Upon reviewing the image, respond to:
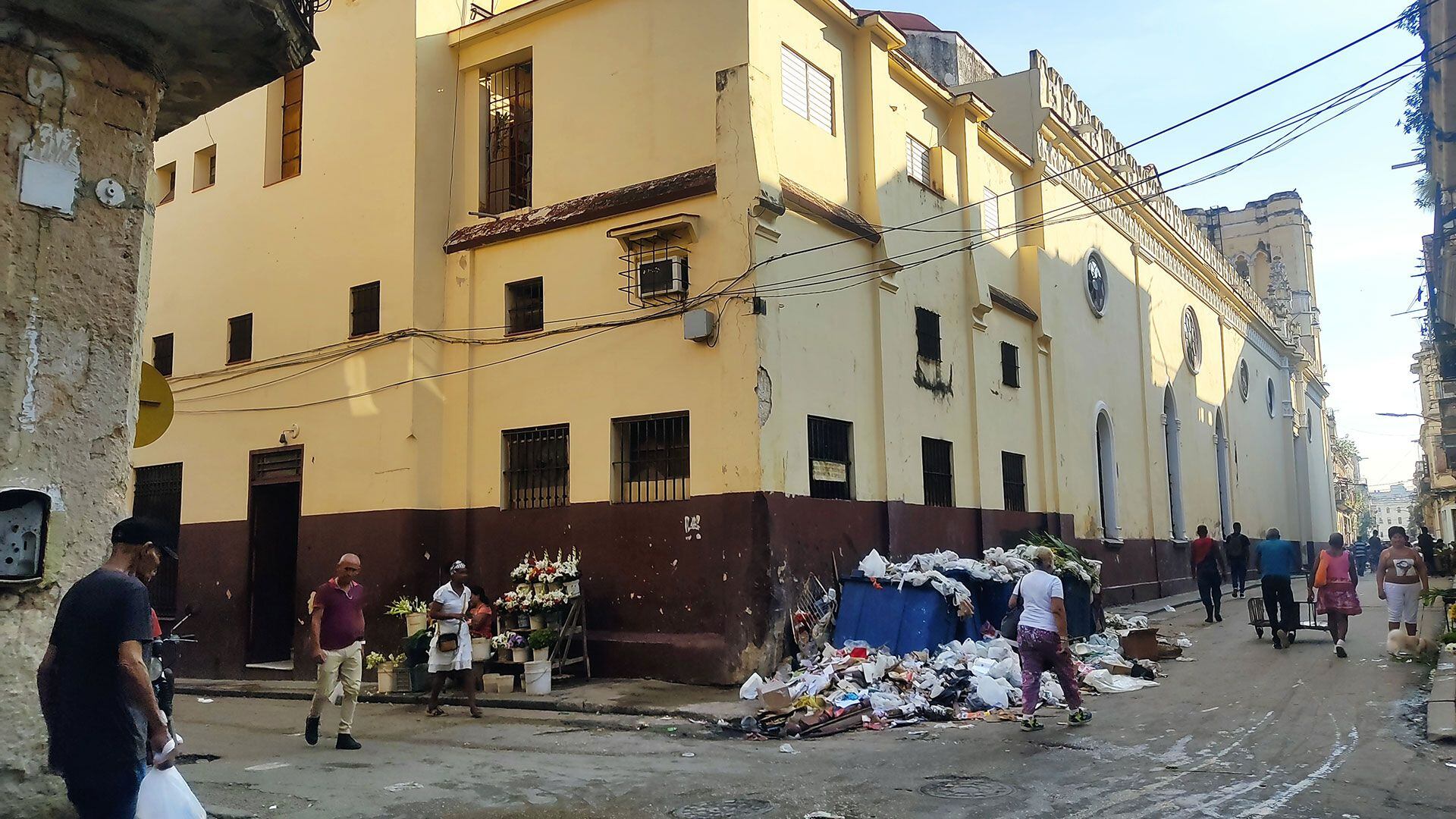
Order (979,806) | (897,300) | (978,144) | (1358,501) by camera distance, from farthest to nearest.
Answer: (1358,501)
(978,144)
(897,300)
(979,806)

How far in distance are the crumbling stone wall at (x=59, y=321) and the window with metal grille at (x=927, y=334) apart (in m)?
11.9

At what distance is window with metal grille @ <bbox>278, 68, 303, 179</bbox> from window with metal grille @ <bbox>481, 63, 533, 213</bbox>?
3602 millimetres

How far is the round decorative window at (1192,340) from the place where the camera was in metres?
30.5

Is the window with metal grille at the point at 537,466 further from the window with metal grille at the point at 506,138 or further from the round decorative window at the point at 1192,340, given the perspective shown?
the round decorative window at the point at 1192,340

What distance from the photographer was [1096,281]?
79.6 feet

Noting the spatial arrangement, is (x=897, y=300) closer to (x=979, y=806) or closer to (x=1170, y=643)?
(x=1170, y=643)

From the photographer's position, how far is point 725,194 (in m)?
12.9

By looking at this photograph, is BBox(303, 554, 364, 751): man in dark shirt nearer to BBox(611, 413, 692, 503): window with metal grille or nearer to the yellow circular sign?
the yellow circular sign

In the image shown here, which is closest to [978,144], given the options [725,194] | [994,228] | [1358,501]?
[994,228]

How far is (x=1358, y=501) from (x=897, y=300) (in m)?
90.8

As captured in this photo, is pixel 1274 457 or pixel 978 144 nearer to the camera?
pixel 978 144

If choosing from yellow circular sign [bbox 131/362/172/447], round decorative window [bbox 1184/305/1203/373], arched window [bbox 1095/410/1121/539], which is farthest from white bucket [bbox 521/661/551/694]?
round decorative window [bbox 1184/305/1203/373]

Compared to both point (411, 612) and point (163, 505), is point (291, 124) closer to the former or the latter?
point (163, 505)

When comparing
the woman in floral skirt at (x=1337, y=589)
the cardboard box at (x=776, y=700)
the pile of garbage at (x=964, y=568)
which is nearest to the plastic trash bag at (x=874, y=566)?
the pile of garbage at (x=964, y=568)
